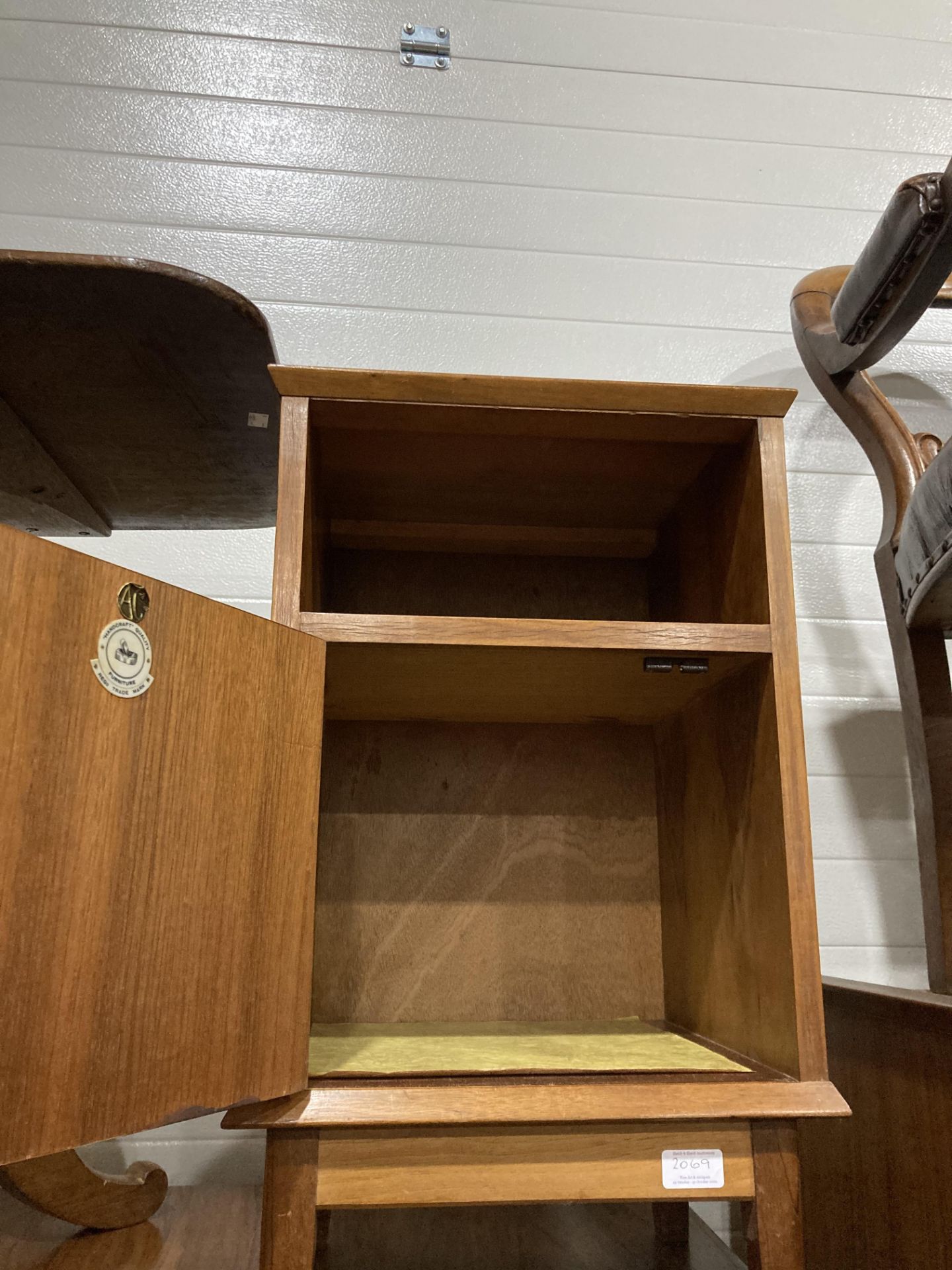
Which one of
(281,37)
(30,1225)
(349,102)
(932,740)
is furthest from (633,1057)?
(281,37)

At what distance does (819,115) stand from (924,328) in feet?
1.33

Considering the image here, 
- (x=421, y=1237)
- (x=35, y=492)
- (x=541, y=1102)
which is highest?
(x=35, y=492)

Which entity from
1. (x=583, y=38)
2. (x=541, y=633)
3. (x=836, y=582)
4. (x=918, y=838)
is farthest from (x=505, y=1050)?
(x=583, y=38)

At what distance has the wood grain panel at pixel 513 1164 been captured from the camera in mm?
658

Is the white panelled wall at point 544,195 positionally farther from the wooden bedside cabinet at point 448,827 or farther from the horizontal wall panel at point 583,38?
the wooden bedside cabinet at point 448,827

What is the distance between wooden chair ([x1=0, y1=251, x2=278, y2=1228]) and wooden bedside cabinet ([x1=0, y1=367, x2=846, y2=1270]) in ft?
0.23

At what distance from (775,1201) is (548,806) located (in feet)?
1.62

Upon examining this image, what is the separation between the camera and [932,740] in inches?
37.8

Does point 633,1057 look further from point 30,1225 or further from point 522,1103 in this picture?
point 30,1225

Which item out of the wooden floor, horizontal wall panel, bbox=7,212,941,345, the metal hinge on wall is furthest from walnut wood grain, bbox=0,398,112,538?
the metal hinge on wall

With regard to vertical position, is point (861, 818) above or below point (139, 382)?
below

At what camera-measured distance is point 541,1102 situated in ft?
2.21

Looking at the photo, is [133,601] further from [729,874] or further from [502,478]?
[729,874]

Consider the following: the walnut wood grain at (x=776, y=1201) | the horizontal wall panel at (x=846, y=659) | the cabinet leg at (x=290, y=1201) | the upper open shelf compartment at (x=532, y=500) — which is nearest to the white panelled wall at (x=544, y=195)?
the horizontal wall panel at (x=846, y=659)
